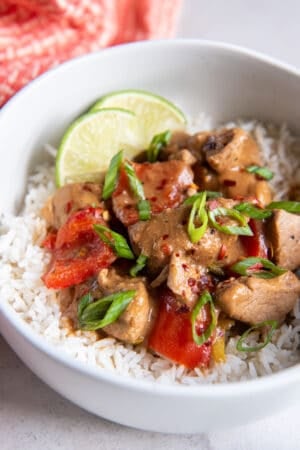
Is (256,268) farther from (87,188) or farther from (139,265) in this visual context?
(87,188)

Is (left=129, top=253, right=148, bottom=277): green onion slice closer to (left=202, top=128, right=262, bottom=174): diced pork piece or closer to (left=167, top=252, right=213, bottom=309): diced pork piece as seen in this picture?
(left=167, top=252, right=213, bottom=309): diced pork piece

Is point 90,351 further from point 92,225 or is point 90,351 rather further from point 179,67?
point 179,67

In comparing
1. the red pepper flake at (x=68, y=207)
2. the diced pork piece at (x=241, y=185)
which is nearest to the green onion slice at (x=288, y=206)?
the diced pork piece at (x=241, y=185)

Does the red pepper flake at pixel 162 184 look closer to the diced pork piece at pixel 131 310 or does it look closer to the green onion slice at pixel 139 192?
the green onion slice at pixel 139 192

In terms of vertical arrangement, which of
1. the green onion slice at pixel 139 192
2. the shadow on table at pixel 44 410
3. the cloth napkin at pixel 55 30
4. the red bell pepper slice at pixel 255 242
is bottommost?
the shadow on table at pixel 44 410

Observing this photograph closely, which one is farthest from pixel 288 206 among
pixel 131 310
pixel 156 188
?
pixel 131 310

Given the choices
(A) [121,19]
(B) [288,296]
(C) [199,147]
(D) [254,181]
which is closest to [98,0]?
(A) [121,19]
